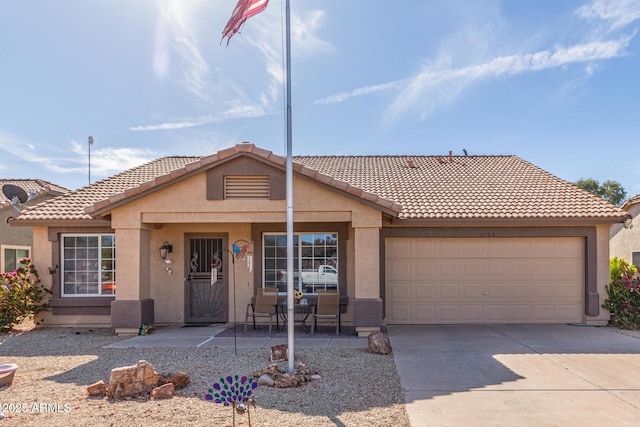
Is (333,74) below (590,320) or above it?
above

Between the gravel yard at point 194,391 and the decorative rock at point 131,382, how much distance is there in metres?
0.17

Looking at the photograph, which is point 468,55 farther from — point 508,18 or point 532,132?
point 532,132

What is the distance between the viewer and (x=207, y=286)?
11.8 m

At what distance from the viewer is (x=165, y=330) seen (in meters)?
11.0

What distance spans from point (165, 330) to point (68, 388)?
4.47 m

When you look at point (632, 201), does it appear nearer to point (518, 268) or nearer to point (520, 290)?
point (518, 268)

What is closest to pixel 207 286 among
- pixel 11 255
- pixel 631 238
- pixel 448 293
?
pixel 448 293

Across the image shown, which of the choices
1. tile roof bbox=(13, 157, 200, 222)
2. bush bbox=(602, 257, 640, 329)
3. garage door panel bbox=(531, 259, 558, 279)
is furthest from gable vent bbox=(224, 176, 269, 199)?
bush bbox=(602, 257, 640, 329)

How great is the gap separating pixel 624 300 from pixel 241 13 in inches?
430

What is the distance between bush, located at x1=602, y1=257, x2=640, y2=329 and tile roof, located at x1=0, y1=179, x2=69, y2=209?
20.2 metres

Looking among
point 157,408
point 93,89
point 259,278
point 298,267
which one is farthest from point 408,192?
point 93,89

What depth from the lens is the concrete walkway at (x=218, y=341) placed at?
9180 mm

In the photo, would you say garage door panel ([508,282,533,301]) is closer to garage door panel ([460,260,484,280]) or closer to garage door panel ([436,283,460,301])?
garage door panel ([460,260,484,280])

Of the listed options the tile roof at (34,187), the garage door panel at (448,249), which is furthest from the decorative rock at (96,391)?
the tile roof at (34,187)
